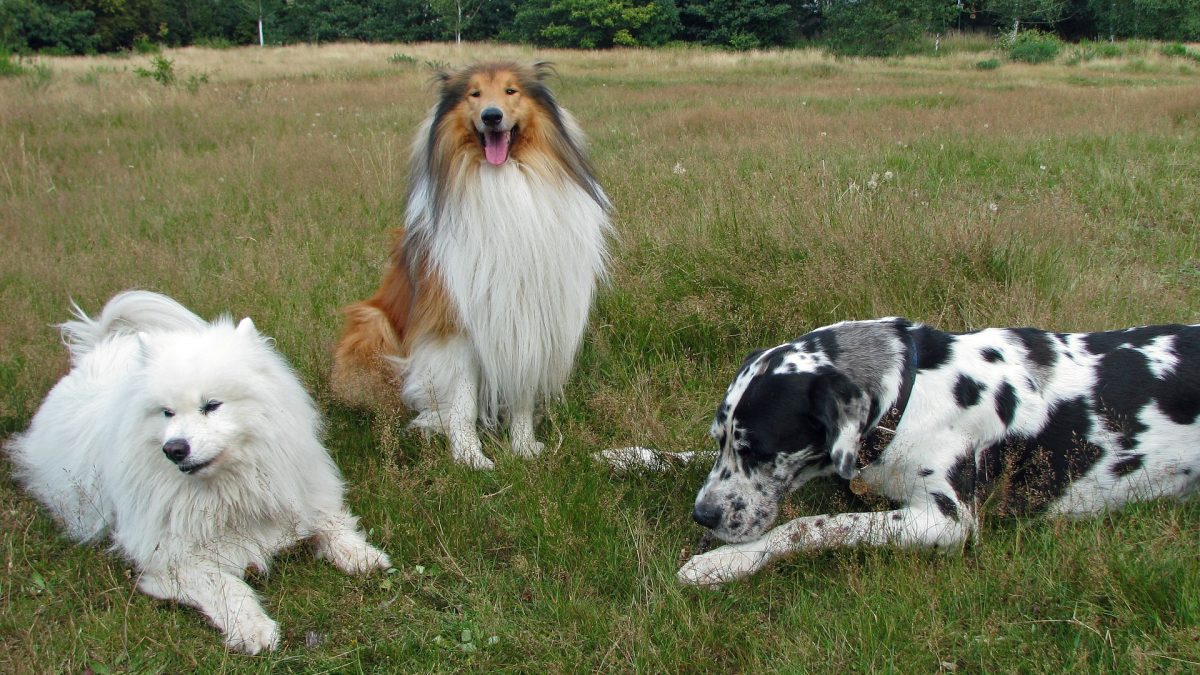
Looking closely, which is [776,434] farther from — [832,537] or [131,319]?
[131,319]

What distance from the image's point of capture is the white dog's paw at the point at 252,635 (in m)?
2.58

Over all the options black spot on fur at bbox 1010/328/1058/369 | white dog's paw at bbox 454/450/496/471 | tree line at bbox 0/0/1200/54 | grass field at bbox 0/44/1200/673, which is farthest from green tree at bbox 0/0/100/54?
black spot on fur at bbox 1010/328/1058/369

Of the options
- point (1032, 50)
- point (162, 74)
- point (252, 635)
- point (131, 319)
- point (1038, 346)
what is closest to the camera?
point (252, 635)

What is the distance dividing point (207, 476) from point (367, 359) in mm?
1346

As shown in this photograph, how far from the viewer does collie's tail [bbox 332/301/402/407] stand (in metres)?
3.98

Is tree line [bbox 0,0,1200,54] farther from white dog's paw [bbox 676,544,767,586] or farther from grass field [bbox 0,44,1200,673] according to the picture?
white dog's paw [bbox 676,544,767,586]

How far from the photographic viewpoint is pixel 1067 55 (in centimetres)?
2723

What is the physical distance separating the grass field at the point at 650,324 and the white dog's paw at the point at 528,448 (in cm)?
11

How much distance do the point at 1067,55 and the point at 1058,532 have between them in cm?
2992

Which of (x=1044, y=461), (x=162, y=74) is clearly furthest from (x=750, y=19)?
(x=1044, y=461)

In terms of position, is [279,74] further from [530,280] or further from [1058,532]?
[1058,532]

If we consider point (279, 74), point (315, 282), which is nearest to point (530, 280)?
point (315, 282)

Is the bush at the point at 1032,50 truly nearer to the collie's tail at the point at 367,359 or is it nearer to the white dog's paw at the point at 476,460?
the collie's tail at the point at 367,359

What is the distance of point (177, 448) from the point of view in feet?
8.54
